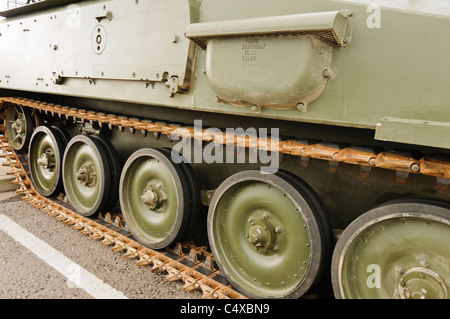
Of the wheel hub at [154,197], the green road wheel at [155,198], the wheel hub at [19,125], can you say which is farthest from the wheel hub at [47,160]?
the wheel hub at [154,197]

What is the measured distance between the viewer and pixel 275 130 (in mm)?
2510

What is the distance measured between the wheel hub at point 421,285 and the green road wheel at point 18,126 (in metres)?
4.86

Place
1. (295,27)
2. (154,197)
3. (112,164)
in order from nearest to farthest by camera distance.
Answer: (295,27), (154,197), (112,164)

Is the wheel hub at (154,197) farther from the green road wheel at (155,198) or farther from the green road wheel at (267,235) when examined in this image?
the green road wheel at (267,235)

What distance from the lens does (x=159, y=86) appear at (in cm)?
269

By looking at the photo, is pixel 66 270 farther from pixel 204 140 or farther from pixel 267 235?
pixel 267 235

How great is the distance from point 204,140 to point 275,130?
600 mm

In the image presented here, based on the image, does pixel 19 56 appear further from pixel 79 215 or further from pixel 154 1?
pixel 154 1

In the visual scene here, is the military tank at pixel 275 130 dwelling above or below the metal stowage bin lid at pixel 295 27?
below

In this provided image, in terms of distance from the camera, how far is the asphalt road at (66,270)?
9.02ft

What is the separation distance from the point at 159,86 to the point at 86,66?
3.35ft

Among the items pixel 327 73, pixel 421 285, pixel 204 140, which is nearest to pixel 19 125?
pixel 204 140

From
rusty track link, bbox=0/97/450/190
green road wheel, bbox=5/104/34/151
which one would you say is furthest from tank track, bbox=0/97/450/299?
green road wheel, bbox=5/104/34/151

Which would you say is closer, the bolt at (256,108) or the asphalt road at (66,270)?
the bolt at (256,108)
